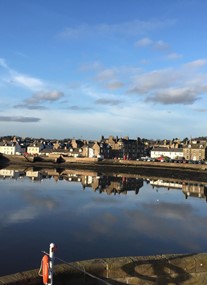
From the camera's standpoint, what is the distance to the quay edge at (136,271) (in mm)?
6871

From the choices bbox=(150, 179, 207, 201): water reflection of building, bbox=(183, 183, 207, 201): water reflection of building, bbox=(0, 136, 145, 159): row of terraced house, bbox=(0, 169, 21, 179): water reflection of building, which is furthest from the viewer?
bbox=(0, 136, 145, 159): row of terraced house

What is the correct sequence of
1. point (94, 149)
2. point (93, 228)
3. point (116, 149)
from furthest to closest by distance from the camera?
point (116, 149), point (94, 149), point (93, 228)

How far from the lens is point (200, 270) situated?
25.9 feet

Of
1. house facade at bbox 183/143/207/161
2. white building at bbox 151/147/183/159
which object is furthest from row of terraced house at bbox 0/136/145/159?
house facade at bbox 183/143/207/161

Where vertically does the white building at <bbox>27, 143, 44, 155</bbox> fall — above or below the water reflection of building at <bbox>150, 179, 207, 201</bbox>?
above

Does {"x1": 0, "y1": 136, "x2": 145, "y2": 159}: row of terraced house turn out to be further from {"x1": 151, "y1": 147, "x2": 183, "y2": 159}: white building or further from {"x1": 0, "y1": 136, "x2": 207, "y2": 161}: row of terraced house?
{"x1": 151, "y1": 147, "x2": 183, "y2": 159}: white building

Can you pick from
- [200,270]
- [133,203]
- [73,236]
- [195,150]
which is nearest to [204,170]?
[195,150]

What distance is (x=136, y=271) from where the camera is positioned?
24.4 feet

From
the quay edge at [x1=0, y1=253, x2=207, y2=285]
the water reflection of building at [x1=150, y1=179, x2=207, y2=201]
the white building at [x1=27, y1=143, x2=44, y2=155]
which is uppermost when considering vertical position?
the white building at [x1=27, y1=143, x2=44, y2=155]

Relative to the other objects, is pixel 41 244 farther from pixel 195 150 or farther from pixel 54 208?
pixel 195 150

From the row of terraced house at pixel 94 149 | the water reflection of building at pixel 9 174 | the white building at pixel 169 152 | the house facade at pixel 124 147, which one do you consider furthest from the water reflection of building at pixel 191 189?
the house facade at pixel 124 147

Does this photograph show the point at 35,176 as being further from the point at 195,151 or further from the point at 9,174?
the point at 195,151

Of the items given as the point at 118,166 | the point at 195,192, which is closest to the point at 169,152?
the point at 118,166

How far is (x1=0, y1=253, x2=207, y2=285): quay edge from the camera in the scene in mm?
6871
